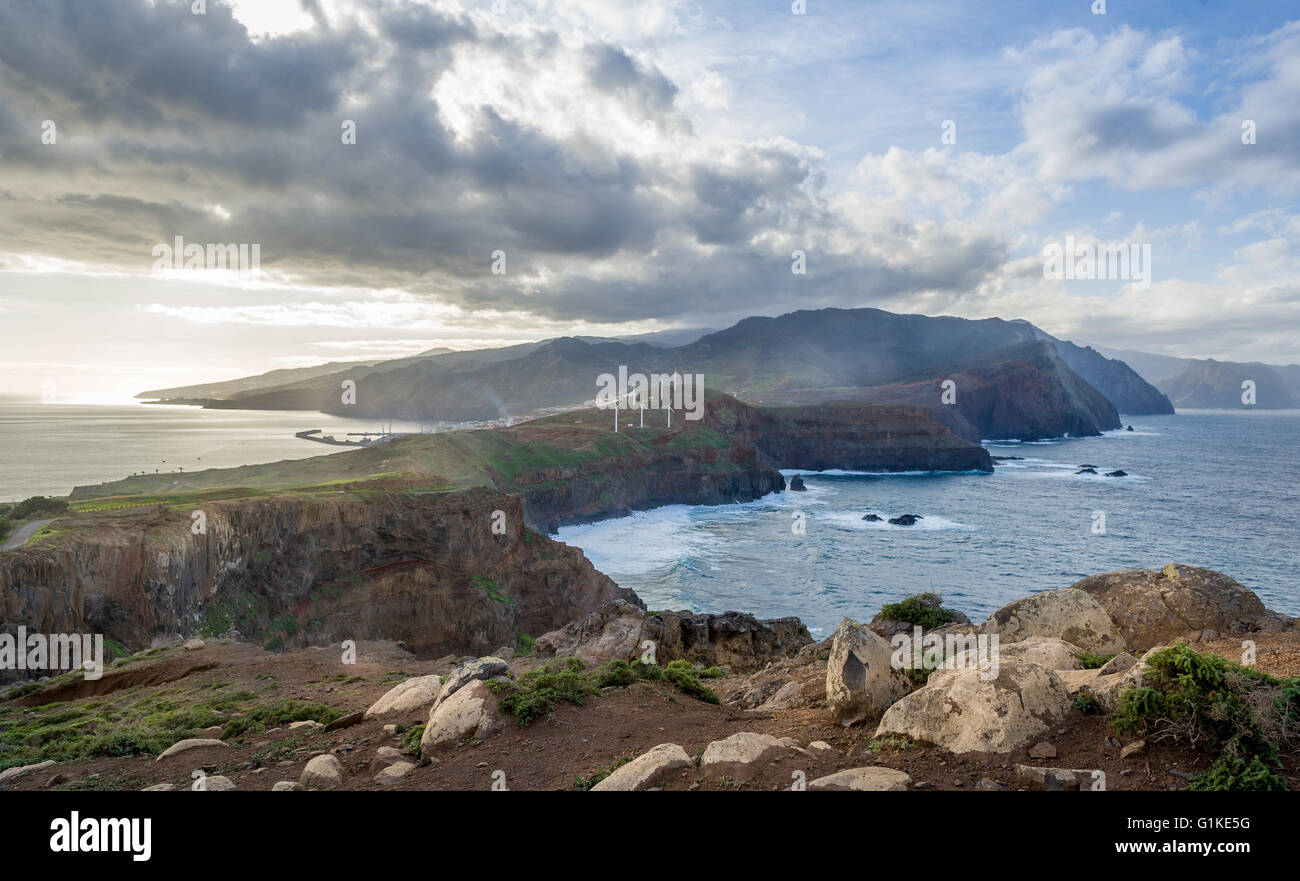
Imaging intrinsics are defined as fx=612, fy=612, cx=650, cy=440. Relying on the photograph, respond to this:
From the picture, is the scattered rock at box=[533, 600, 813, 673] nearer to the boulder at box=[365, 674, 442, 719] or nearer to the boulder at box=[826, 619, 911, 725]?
the boulder at box=[365, 674, 442, 719]

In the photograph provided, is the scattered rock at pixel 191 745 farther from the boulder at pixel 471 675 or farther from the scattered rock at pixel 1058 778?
the scattered rock at pixel 1058 778

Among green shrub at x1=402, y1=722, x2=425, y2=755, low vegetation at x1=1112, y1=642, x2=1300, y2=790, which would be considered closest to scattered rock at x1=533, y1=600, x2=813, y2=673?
green shrub at x1=402, y1=722, x2=425, y2=755

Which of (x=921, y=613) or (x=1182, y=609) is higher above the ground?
(x=1182, y=609)

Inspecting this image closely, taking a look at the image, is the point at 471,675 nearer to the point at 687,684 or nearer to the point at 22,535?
the point at 687,684

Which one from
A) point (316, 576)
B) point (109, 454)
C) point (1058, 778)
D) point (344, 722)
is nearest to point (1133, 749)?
point (1058, 778)

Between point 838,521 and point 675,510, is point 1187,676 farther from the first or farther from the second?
point 675,510
